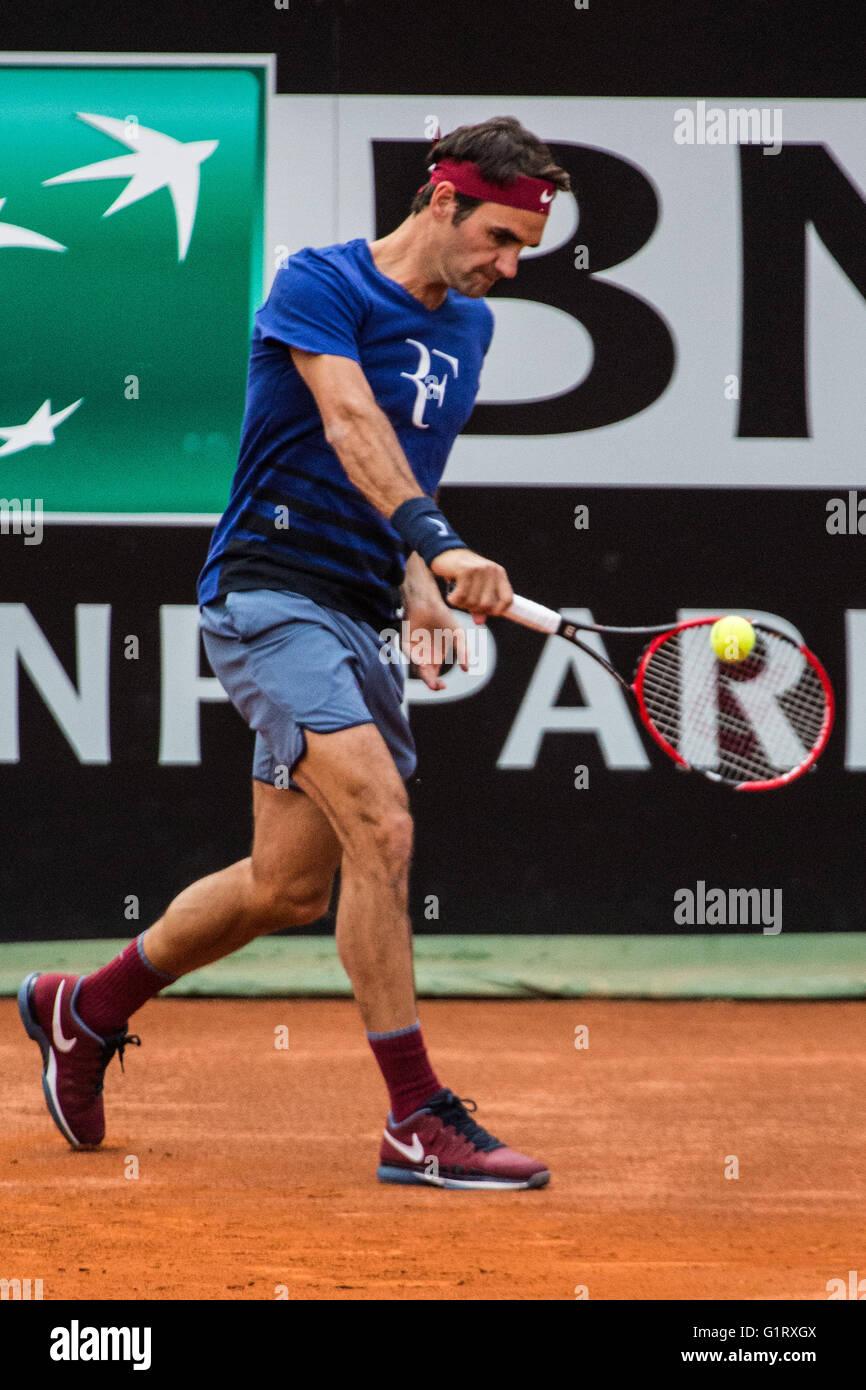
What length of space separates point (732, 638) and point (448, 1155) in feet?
3.23

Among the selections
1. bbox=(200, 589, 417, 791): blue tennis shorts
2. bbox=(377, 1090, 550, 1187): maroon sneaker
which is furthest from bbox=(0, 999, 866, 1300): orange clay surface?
bbox=(200, 589, 417, 791): blue tennis shorts

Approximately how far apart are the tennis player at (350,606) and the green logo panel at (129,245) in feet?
7.41

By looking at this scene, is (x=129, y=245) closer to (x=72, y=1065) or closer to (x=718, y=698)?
(x=718, y=698)

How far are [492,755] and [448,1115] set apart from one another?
2433 millimetres

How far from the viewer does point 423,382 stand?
312cm

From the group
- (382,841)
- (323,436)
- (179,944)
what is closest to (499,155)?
(323,436)

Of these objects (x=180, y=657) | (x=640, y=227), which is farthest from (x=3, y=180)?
(x=640, y=227)

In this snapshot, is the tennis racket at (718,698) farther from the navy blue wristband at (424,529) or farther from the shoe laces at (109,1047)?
the shoe laces at (109,1047)

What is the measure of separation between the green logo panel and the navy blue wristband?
102 inches

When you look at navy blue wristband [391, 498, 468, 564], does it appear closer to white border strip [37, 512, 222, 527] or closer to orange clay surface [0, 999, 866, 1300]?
orange clay surface [0, 999, 866, 1300]

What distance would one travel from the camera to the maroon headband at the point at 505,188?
3041mm

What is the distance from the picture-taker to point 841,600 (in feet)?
17.9

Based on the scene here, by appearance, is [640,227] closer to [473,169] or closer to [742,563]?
[742,563]
